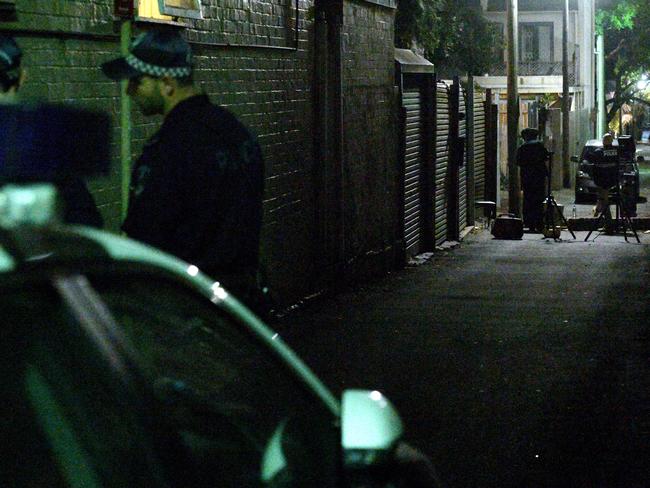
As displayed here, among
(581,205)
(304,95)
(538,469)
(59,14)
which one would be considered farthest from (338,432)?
(581,205)

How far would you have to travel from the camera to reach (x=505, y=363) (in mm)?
9945

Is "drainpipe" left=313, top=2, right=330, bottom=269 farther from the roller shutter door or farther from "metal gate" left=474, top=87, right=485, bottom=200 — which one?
"metal gate" left=474, top=87, right=485, bottom=200

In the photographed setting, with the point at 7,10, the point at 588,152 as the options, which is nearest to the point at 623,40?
the point at 588,152

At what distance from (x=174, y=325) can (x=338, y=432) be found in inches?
23.9

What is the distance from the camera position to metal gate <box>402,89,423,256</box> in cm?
1900

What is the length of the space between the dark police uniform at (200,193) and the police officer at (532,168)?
2047cm

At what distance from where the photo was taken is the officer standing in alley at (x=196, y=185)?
496 centimetres

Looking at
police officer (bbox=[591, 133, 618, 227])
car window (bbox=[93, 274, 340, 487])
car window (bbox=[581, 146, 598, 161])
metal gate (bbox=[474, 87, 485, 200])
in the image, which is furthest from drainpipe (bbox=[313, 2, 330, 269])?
car window (bbox=[581, 146, 598, 161])

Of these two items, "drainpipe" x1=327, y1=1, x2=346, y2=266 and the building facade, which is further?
the building facade

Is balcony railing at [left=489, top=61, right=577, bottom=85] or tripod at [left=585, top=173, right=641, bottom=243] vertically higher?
balcony railing at [left=489, top=61, right=577, bottom=85]

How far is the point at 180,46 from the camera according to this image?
5.11 metres

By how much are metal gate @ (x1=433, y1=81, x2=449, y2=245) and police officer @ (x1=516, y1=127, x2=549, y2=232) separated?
10.3 feet

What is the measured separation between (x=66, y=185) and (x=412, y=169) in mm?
15054

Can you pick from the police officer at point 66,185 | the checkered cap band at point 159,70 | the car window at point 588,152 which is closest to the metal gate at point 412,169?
the checkered cap band at point 159,70
